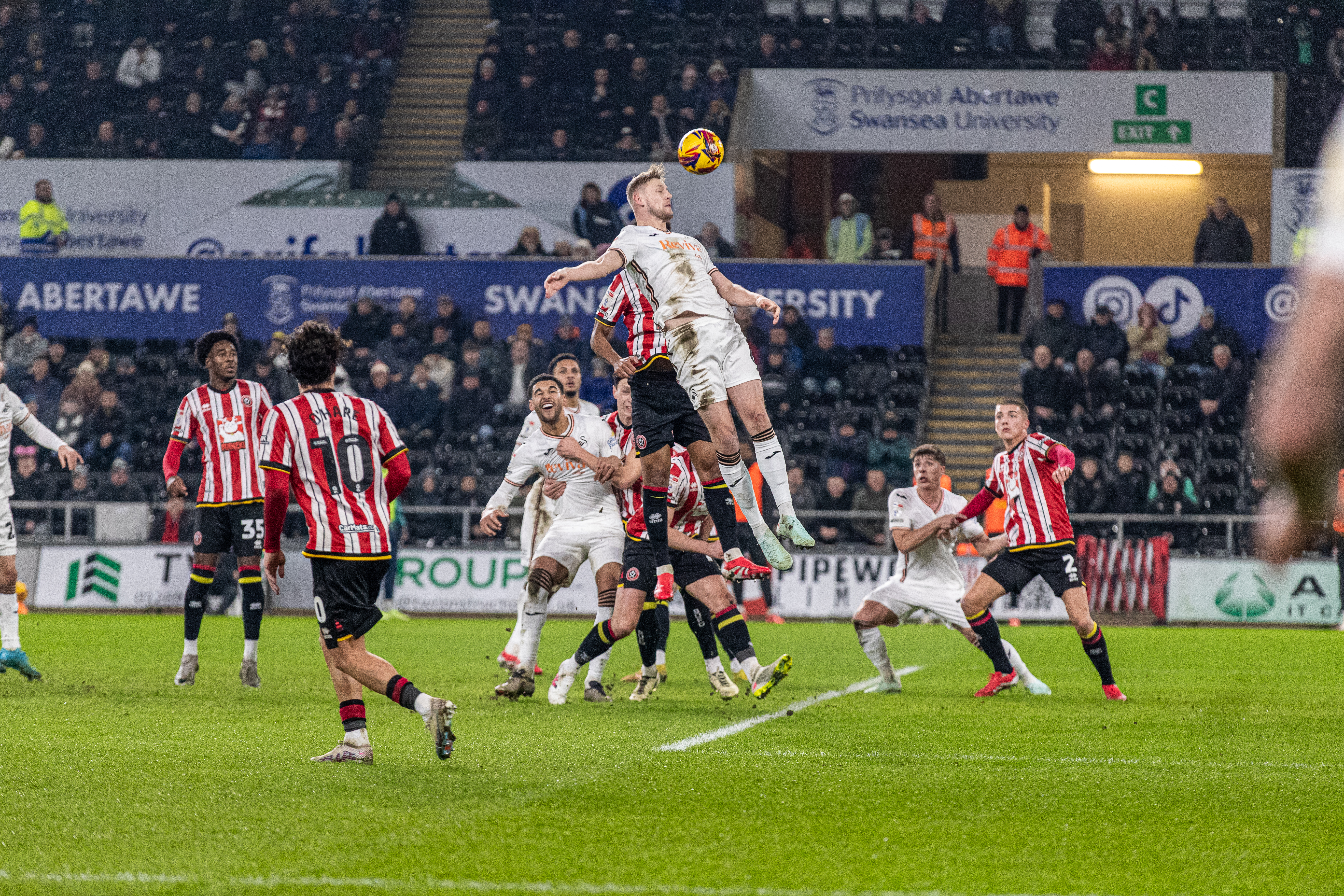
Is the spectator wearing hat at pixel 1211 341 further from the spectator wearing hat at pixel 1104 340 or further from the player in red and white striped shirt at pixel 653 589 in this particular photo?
the player in red and white striped shirt at pixel 653 589

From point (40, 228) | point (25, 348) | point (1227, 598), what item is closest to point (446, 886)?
point (1227, 598)

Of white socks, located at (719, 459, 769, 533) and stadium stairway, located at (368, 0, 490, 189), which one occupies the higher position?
stadium stairway, located at (368, 0, 490, 189)

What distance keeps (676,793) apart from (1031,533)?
5278 mm

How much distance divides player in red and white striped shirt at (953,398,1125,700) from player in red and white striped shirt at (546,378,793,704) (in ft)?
5.77

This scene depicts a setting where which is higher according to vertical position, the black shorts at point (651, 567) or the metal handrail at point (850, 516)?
the black shorts at point (651, 567)

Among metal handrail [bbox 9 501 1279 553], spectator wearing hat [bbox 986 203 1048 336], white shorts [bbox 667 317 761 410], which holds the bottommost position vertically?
metal handrail [bbox 9 501 1279 553]

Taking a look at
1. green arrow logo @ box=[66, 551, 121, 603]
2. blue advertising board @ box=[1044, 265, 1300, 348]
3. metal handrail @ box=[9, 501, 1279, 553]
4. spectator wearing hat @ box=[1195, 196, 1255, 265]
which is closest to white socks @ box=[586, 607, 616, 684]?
metal handrail @ box=[9, 501, 1279, 553]

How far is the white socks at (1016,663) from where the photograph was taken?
10914 mm

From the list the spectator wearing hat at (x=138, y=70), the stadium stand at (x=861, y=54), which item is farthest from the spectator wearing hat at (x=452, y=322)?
the spectator wearing hat at (x=138, y=70)

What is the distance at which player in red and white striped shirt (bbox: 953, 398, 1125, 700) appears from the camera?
10.6 meters

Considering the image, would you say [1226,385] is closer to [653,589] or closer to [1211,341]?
[1211,341]

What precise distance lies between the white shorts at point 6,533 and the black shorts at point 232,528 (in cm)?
126

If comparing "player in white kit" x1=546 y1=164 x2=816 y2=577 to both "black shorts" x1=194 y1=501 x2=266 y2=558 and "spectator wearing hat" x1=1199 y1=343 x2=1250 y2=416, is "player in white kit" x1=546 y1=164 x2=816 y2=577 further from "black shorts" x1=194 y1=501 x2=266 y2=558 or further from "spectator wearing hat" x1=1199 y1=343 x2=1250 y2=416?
"spectator wearing hat" x1=1199 y1=343 x2=1250 y2=416

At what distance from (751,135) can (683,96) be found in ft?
4.78
